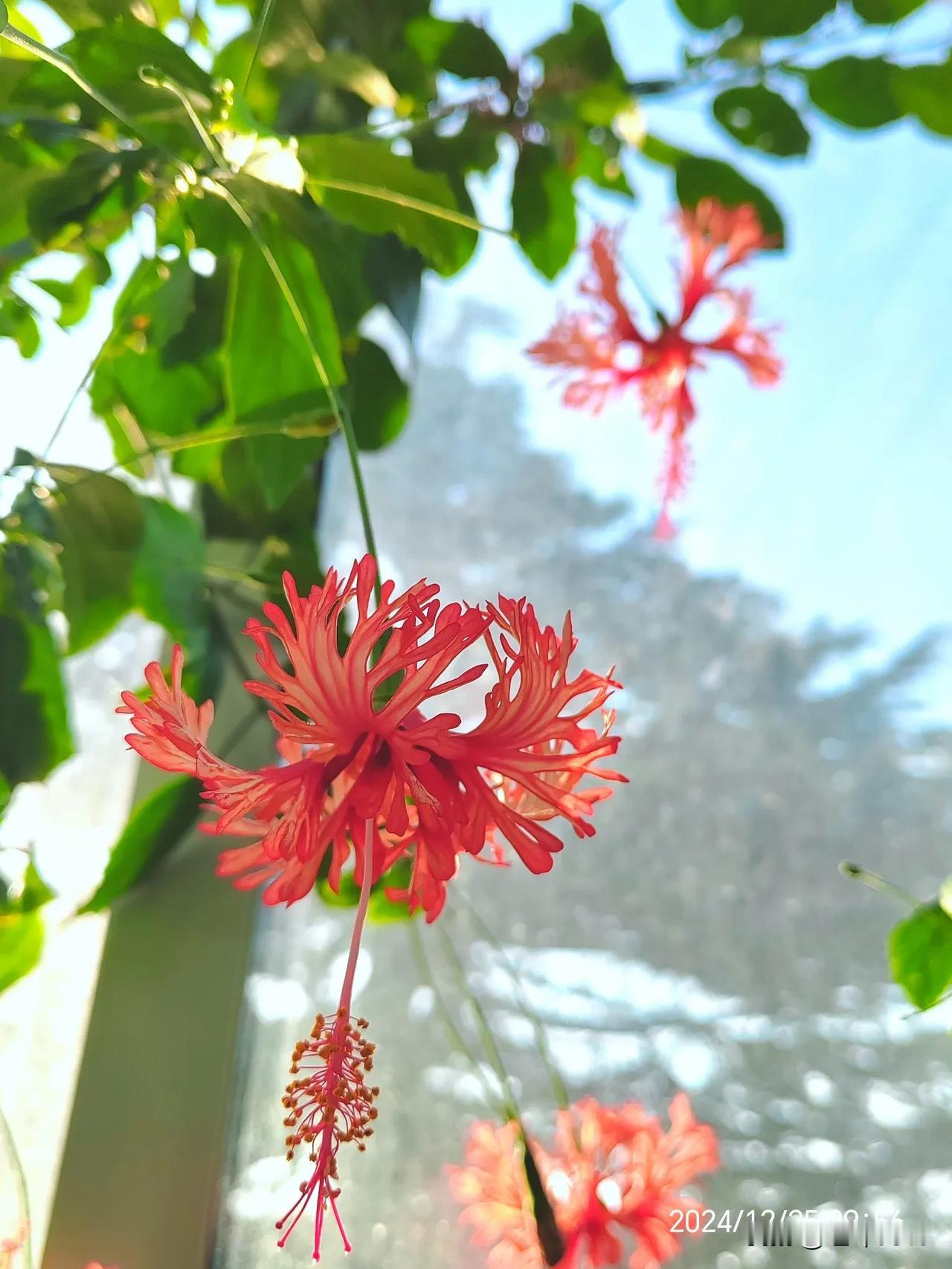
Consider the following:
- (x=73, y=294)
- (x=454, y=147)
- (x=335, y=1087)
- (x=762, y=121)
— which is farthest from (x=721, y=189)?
(x=335, y=1087)

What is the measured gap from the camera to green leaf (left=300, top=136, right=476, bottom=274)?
0.35 metres

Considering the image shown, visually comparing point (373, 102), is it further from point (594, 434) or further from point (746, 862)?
point (746, 862)

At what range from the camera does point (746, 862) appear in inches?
21.5

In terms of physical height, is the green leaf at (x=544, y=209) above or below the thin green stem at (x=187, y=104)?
above

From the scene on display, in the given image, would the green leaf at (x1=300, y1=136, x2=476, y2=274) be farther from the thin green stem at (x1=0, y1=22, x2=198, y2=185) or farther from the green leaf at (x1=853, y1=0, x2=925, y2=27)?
the green leaf at (x1=853, y1=0, x2=925, y2=27)

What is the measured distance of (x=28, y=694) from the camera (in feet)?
1.39

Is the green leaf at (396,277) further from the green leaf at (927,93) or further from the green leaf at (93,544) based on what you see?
the green leaf at (927,93)

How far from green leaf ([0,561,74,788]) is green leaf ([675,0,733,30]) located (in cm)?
45

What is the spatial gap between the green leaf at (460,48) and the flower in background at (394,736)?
0.39 meters

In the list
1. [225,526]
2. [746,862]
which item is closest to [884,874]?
[746,862]

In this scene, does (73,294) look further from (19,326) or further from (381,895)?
(381,895)

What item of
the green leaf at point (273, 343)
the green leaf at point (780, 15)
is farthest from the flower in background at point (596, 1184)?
the green leaf at point (780, 15)

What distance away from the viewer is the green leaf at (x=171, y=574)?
44 cm

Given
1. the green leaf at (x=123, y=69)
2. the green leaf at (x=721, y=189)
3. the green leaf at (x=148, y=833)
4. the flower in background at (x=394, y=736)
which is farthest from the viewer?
the green leaf at (x=721, y=189)
